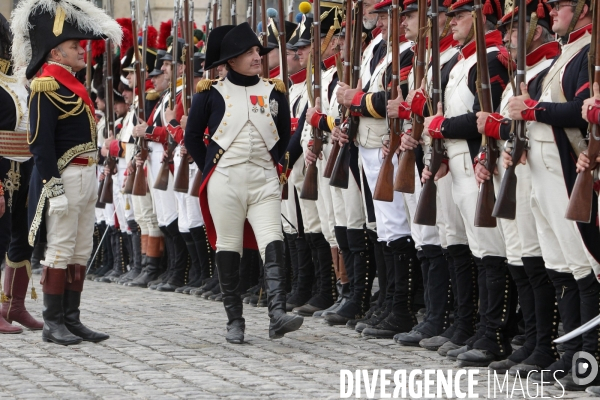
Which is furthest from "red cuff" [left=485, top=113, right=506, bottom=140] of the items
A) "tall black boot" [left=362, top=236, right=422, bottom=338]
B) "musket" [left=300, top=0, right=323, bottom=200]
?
"musket" [left=300, top=0, right=323, bottom=200]

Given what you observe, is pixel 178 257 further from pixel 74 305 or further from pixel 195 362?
pixel 195 362

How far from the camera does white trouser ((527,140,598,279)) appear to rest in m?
6.06

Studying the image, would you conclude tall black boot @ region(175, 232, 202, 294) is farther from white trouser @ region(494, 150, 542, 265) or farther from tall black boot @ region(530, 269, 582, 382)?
tall black boot @ region(530, 269, 582, 382)

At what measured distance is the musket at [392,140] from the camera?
25.2ft

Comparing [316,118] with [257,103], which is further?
[316,118]

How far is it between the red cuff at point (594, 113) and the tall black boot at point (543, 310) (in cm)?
100

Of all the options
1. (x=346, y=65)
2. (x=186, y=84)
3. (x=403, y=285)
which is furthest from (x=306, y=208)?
(x=186, y=84)

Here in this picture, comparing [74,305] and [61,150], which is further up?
[61,150]

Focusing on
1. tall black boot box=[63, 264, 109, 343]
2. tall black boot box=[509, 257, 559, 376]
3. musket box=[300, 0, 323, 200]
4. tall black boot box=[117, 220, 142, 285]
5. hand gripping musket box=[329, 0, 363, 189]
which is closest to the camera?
tall black boot box=[509, 257, 559, 376]

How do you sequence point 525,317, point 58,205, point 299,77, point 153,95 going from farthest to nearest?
point 153,95
point 299,77
point 58,205
point 525,317

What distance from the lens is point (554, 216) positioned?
6.10 m

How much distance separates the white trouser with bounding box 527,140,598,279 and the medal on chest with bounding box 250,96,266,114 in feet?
6.79

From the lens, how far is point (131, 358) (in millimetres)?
7027

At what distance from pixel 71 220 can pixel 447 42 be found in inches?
98.5
